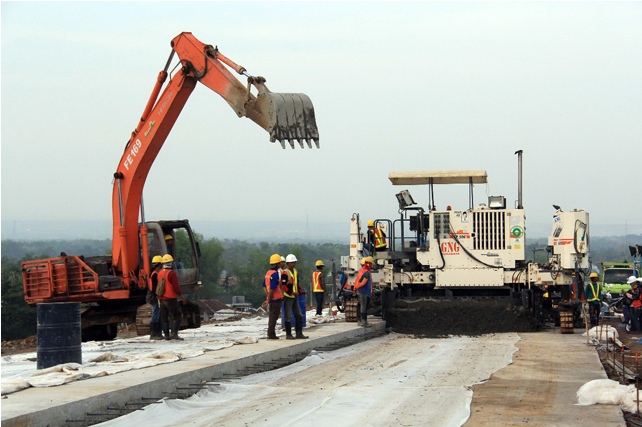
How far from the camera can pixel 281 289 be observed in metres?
17.3

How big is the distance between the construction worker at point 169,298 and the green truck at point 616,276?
26061mm

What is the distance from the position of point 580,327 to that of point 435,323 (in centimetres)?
458

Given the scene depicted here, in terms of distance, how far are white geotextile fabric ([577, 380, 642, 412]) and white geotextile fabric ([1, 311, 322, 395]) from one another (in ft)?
20.2

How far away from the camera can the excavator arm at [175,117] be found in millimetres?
16922

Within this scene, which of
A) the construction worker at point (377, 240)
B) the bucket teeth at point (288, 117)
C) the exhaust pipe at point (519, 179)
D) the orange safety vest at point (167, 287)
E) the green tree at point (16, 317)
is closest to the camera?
the bucket teeth at point (288, 117)

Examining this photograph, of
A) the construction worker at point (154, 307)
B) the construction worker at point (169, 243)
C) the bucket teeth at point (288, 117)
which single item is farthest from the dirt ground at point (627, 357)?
the construction worker at point (169, 243)

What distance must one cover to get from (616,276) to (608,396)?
31509 mm

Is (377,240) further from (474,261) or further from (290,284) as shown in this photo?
(290,284)

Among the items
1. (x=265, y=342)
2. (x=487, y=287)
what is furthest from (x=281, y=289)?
(x=487, y=287)

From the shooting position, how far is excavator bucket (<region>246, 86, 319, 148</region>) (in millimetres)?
16672

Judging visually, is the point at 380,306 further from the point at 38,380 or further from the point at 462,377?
the point at 38,380

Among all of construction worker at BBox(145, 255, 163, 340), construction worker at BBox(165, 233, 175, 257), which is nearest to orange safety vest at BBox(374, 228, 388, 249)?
construction worker at BBox(165, 233, 175, 257)

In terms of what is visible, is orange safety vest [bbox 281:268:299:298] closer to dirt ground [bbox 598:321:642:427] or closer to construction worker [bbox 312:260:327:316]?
dirt ground [bbox 598:321:642:427]

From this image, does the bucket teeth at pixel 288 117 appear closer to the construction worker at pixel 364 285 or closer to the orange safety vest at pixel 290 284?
the orange safety vest at pixel 290 284
